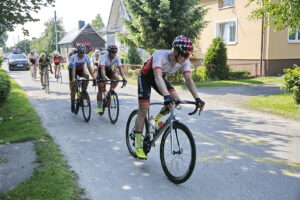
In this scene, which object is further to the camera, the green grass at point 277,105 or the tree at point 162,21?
the tree at point 162,21

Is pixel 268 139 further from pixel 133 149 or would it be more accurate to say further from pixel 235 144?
pixel 133 149

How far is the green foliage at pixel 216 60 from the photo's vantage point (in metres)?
17.8

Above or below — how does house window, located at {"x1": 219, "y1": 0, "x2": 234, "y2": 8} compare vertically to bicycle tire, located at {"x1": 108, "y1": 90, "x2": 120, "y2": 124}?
above

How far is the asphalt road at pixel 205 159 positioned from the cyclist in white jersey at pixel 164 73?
71 cm

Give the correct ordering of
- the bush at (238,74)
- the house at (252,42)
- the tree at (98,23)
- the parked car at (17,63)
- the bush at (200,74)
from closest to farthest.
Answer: the bush at (200,74)
the bush at (238,74)
the house at (252,42)
the parked car at (17,63)
the tree at (98,23)

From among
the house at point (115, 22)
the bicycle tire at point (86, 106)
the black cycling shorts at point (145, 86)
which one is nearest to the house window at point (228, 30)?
the bicycle tire at point (86, 106)

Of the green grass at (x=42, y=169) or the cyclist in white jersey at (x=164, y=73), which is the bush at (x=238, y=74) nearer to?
the green grass at (x=42, y=169)

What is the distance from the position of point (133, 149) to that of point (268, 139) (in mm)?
2924

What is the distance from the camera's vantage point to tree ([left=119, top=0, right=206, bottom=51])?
16.9 metres

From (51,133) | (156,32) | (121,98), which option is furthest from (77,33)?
(51,133)

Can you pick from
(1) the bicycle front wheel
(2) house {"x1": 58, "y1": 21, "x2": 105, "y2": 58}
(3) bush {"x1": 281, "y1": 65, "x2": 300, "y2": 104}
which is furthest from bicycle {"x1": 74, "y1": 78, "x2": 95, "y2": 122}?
(2) house {"x1": 58, "y1": 21, "x2": 105, "y2": 58}

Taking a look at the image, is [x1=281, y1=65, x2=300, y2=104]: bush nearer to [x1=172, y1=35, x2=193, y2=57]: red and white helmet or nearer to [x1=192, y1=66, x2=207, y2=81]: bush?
[x1=172, y1=35, x2=193, y2=57]: red and white helmet

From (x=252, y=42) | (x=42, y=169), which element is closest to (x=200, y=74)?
(x=252, y=42)

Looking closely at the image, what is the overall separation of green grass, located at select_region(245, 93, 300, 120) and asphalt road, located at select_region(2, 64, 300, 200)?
0.57m
